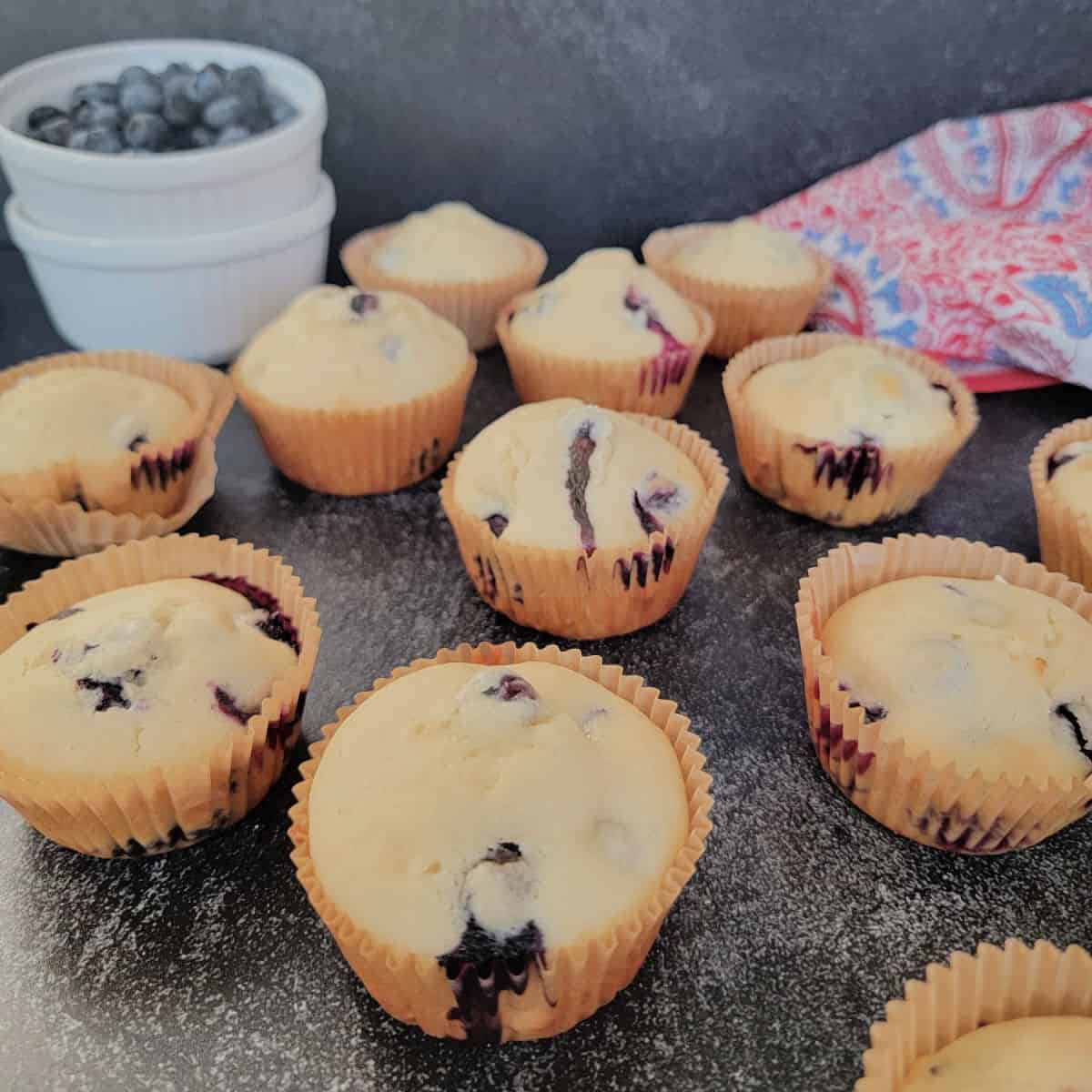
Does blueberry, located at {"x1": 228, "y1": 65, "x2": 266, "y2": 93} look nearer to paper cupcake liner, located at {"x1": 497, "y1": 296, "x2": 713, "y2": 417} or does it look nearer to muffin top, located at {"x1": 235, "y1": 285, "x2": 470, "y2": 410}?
muffin top, located at {"x1": 235, "y1": 285, "x2": 470, "y2": 410}

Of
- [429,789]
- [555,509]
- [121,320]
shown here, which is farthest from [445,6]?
[429,789]

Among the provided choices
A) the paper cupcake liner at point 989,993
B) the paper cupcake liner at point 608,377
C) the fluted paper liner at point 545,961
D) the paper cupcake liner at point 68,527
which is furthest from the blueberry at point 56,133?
the paper cupcake liner at point 989,993

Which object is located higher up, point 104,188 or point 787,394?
point 104,188

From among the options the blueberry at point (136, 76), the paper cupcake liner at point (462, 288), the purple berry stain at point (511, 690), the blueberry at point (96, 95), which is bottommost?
the paper cupcake liner at point (462, 288)

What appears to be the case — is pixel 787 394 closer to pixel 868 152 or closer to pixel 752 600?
Answer: pixel 752 600

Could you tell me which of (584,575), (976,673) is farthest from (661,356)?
(976,673)

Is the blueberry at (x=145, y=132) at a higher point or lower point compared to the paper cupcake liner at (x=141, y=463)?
higher

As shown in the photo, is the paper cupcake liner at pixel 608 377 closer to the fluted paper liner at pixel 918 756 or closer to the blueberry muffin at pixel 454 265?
the blueberry muffin at pixel 454 265
